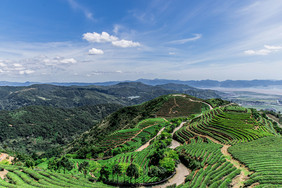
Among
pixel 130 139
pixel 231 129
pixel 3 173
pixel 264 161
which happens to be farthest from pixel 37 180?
pixel 231 129

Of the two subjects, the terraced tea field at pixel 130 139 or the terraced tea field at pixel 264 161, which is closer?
the terraced tea field at pixel 264 161

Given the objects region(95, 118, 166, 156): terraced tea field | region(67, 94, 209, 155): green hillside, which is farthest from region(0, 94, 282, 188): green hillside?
region(67, 94, 209, 155): green hillside

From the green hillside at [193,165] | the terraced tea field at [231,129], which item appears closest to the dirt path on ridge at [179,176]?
the green hillside at [193,165]

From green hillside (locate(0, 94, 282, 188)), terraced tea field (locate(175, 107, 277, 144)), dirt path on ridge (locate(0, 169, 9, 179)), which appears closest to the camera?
green hillside (locate(0, 94, 282, 188))

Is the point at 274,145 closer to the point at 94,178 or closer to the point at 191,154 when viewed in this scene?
the point at 191,154

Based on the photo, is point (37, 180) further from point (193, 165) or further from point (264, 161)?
point (264, 161)

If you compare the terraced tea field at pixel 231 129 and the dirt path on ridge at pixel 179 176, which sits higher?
the terraced tea field at pixel 231 129

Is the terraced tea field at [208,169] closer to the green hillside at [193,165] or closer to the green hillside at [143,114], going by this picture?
the green hillside at [193,165]

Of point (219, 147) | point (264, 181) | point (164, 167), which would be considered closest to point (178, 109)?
point (219, 147)

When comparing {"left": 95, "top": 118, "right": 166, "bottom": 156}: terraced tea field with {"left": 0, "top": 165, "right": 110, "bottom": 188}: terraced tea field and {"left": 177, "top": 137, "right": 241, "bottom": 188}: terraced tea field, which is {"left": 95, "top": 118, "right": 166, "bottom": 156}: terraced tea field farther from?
{"left": 0, "top": 165, "right": 110, "bottom": 188}: terraced tea field

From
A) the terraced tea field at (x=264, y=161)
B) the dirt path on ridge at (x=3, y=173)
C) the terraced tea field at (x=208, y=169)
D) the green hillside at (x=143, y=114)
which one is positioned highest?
the terraced tea field at (x=264, y=161)

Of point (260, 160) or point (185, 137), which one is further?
point (185, 137)
